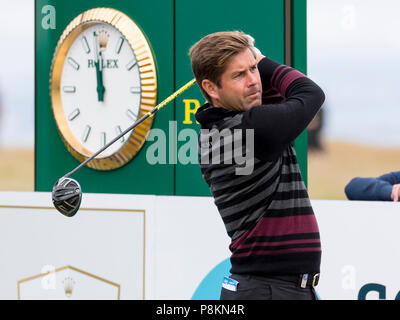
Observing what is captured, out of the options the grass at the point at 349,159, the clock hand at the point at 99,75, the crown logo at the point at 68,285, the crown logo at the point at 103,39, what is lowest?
the crown logo at the point at 68,285

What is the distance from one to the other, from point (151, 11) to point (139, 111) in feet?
1.78

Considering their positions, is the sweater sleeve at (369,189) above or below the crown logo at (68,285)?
above

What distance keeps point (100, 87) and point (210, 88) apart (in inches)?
77.0

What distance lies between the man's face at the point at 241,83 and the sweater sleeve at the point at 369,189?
→ 4.14ft

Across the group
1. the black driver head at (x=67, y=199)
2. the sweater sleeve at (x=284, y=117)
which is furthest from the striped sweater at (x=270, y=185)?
the black driver head at (x=67, y=199)

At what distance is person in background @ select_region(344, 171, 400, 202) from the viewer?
2650mm

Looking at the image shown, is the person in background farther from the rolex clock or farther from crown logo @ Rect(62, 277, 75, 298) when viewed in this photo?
crown logo @ Rect(62, 277, 75, 298)

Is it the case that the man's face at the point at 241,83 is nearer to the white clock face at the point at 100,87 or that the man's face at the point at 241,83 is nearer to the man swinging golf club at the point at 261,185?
the man swinging golf club at the point at 261,185

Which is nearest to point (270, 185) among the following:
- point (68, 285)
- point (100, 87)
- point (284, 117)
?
point (284, 117)

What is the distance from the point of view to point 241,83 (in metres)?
1.58

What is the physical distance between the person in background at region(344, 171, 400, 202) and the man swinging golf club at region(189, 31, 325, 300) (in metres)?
1.18

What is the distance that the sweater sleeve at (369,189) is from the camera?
2.67 metres

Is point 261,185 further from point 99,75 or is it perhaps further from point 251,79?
point 99,75
